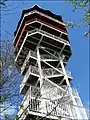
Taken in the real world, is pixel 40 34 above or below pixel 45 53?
above

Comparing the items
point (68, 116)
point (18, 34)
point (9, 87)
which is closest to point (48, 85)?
point (68, 116)

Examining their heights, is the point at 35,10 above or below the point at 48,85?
above

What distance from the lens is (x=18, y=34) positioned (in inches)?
993

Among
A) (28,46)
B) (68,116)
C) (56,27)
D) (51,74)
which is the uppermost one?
(56,27)

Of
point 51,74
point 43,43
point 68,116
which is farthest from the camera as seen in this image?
point 43,43

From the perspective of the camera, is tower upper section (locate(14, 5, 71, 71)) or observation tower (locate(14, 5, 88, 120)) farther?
tower upper section (locate(14, 5, 71, 71))

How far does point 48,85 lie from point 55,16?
8992 millimetres

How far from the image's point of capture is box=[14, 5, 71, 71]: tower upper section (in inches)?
879

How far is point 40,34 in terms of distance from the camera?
22156 millimetres

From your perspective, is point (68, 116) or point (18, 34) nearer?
point (68, 116)

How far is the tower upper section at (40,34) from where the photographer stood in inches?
879

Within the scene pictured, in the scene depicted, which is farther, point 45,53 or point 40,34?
point 45,53

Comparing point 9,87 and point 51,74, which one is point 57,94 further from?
point 9,87

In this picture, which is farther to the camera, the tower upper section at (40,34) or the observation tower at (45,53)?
the tower upper section at (40,34)
